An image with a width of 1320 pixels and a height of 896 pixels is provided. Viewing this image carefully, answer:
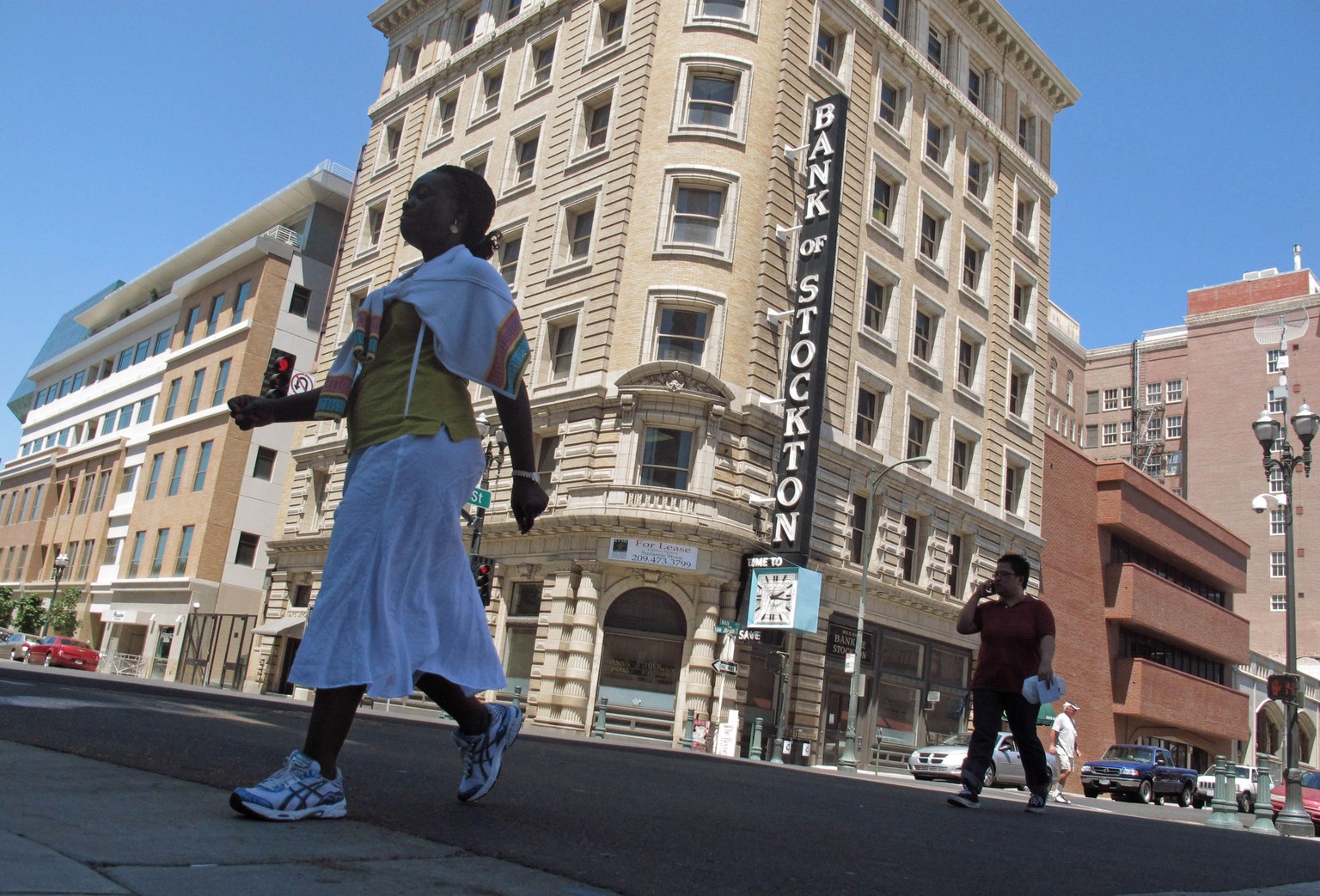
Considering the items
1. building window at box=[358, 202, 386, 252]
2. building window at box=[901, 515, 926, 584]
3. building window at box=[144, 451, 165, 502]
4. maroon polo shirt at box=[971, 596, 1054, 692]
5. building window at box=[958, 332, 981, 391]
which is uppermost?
building window at box=[358, 202, 386, 252]

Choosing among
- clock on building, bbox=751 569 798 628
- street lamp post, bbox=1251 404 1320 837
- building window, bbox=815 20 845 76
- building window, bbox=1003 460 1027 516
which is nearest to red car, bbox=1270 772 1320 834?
street lamp post, bbox=1251 404 1320 837

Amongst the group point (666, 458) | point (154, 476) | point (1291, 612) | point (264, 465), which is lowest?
point (1291, 612)

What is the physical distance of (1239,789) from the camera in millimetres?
31422

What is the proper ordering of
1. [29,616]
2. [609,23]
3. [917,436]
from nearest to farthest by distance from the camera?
[609,23], [917,436], [29,616]

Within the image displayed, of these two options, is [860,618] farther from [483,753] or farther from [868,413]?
[483,753]

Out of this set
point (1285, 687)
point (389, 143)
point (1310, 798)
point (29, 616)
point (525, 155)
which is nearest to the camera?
point (1285, 687)

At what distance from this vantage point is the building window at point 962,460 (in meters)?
34.1

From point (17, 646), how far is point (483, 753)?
44.8m

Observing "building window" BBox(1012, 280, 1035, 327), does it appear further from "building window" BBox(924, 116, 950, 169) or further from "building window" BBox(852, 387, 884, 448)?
"building window" BBox(852, 387, 884, 448)

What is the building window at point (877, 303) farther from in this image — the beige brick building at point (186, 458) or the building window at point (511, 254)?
the beige brick building at point (186, 458)

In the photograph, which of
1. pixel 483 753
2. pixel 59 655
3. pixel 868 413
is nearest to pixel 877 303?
pixel 868 413

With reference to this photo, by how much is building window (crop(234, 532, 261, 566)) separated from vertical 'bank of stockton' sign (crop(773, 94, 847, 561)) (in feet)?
87.3

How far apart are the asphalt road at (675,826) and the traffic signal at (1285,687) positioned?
10.3m

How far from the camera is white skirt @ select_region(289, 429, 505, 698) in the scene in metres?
3.06
